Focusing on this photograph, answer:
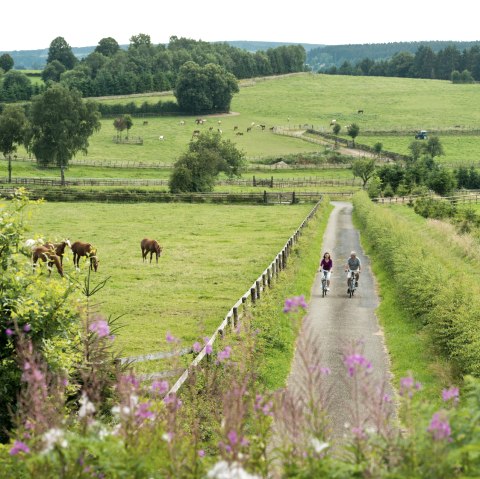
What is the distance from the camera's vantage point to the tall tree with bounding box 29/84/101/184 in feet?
300

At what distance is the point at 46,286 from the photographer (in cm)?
1247

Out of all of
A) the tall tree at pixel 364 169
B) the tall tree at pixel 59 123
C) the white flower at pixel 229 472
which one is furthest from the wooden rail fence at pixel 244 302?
the tall tree at pixel 59 123

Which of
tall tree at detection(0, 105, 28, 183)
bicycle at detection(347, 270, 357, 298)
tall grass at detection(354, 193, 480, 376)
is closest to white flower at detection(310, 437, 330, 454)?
tall grass at detection(354, 193, 480, 376)

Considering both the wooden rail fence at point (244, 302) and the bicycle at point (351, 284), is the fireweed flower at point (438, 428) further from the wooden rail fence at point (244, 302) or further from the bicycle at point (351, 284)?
the bicycle at point (351, 284)

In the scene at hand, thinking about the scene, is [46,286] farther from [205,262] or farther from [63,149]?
[63,149]

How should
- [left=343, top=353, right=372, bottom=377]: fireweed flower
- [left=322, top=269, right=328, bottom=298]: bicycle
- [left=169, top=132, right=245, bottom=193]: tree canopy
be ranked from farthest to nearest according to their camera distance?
[left=169, top=132, right=245, bottom=193]: tree canopy → [left=322, top=269, right=328, bottom=298]: bicycle → [left=343, top=353, right=372, bottom=377]: fireweed flower

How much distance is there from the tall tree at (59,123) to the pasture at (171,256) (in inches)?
1006

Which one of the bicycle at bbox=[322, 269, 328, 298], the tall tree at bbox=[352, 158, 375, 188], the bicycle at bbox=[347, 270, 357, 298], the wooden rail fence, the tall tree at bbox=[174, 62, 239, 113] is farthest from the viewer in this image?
the tall tree at bbox=[174, 62, 239, 113]

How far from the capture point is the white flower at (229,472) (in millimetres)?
5281

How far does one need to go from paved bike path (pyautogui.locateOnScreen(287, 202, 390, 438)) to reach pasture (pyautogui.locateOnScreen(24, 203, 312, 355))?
9.48 feet

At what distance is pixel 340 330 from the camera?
22.2m

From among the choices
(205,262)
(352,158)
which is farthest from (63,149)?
(205,262)

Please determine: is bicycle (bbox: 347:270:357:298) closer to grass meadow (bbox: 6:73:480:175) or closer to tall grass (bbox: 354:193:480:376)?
tall grass (bbox: 354:193:480:376)

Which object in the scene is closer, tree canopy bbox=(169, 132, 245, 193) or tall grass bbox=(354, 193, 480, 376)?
tall grass bbox=(354, 193, 480, 376)
